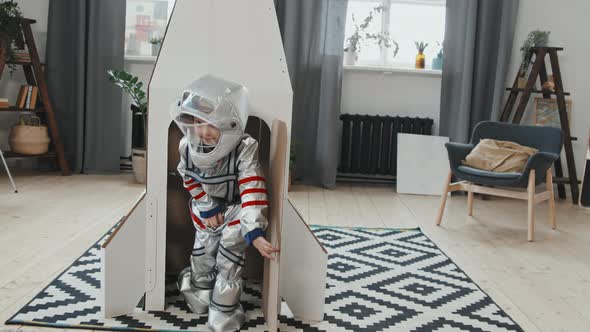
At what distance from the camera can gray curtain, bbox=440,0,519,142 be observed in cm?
490

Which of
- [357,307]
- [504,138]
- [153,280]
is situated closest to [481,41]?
[504,138]

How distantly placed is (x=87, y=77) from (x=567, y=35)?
3.97 metres

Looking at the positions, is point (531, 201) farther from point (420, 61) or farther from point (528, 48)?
point (420, 61)

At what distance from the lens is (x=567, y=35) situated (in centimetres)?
511

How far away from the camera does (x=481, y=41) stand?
4918 millimetres

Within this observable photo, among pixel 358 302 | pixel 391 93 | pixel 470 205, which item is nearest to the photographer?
pixel 358 302

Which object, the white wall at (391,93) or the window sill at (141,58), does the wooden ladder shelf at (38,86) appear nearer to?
the window sill at (141,58)

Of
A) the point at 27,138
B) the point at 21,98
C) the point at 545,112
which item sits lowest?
the point at 27,138

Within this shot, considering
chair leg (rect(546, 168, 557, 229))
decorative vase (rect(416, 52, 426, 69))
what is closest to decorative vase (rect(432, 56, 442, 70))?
decorative vase (rect(416, 52, 426, 69))

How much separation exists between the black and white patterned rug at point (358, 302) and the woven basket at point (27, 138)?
2075 millimetres

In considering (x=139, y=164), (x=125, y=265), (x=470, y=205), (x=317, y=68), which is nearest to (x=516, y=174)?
(x=470, y=205)

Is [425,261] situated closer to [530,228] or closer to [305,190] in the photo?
[530,228]

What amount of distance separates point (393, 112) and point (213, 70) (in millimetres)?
3340

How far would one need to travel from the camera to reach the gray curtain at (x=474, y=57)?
4.90 meters
